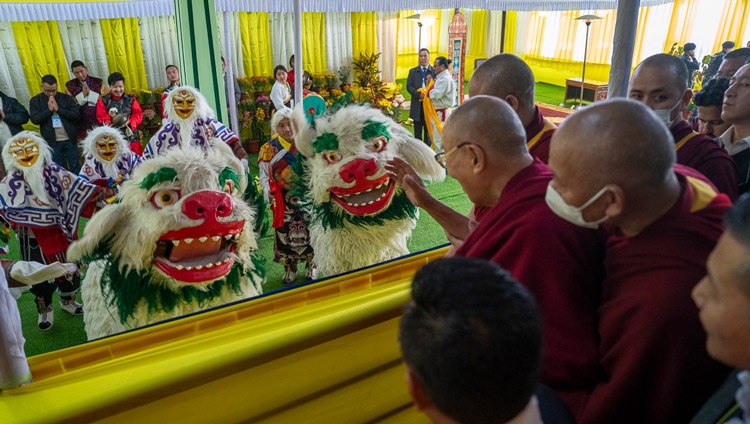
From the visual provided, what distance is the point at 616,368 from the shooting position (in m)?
1.27

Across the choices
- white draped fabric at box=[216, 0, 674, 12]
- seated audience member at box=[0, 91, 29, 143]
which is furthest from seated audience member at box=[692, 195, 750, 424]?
seated audience member at box=[0, 91, 29, 143]

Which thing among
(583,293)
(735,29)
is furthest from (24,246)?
(735,29)

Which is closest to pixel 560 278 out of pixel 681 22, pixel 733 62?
pixel 733 62

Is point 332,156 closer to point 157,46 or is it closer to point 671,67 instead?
point 671,67

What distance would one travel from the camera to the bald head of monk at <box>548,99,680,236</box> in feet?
4.07

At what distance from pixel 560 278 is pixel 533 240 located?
0.42 feet

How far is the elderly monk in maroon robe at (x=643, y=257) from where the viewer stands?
1.19 metres

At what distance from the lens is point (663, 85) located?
2314 mm

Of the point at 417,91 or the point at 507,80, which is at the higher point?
the point at 507,80

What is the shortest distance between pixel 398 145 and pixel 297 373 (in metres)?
1.91

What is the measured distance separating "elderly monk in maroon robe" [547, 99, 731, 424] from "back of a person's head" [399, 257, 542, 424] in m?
0.50

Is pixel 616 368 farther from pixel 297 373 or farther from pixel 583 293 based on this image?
pixel 297 373

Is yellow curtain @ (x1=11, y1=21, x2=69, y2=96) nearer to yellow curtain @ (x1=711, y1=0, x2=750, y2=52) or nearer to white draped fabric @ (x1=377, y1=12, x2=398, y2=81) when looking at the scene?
white draped fabric @ (x1=377, y1=12, x2=398, y2=81)

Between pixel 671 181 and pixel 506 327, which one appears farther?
pixel 671 181
